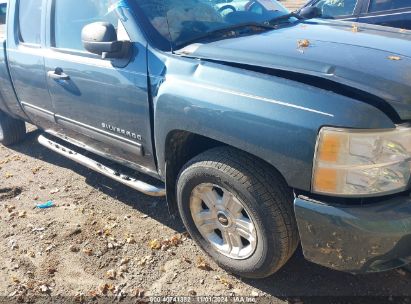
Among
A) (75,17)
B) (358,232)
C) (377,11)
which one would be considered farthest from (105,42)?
(377,11)

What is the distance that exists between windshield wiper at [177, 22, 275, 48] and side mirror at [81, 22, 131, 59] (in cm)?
38

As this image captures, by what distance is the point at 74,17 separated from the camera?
332 cm

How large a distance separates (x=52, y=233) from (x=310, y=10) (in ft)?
10.2

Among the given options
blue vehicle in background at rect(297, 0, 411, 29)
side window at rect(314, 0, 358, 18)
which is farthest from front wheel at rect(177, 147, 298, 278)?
side window at rect(314, 0, 358, 18)

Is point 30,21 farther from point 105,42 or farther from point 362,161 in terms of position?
point 362,161

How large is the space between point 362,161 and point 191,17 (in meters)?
1.62

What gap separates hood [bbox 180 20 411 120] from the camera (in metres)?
2.06

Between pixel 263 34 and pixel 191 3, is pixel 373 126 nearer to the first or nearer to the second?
pixel 263 34

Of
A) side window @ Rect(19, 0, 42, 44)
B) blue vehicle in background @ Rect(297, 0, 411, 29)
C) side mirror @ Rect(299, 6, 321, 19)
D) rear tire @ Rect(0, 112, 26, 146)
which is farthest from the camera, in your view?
blue vehicle in background @ Rect(297, 0, 411, 29)

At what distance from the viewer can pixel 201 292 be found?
2631 millimetres

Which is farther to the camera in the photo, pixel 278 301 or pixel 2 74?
pixel 2 74

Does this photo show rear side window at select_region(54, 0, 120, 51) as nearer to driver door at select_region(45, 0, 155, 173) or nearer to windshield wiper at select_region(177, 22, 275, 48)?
driver door at select_region(45, 0, 155, 173)

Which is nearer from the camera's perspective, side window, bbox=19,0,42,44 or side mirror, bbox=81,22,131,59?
side mirror, bbox=81,22,131,59

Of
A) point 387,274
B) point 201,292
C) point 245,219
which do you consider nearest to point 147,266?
point 201,292
